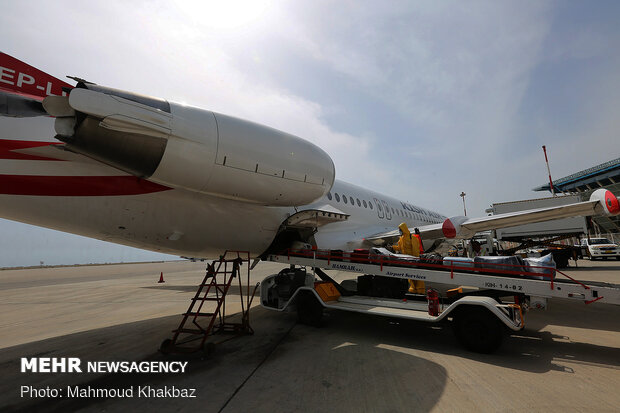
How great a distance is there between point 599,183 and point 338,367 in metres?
74.4

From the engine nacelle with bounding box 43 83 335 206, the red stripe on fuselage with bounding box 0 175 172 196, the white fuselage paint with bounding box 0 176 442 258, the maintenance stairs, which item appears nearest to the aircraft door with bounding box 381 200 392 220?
the white fuselage paint with bounding box 0 176 442 258

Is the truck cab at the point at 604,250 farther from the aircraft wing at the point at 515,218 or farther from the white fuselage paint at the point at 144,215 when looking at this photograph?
the white fuselage paint at the point at 144,215

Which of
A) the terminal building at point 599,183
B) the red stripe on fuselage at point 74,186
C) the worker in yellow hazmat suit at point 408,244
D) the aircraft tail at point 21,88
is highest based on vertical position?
the terminal building at point 599,183

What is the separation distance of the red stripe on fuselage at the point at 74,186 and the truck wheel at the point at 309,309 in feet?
11.7

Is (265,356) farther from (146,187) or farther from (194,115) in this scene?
(194,115)

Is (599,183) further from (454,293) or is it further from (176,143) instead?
(176,143)

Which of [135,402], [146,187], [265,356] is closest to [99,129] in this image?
[146,187]

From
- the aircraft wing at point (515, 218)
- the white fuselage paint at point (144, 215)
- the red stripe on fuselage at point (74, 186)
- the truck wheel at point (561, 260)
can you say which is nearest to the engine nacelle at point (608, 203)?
the aircraft wing at point (515, 218)

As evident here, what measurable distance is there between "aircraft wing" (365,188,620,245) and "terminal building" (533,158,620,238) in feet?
177

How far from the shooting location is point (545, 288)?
173 inches

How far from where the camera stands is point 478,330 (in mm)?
4547

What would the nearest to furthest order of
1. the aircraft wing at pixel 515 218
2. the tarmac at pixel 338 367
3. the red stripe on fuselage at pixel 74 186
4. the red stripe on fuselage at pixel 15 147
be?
the tarmac at pixel 338 367, the red stripe on fuselage at pixel 15 147, the red stripe on fuselage at pixel 74 186, the aircraft wing at pixel 515 218

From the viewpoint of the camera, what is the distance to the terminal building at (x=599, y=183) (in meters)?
49.8

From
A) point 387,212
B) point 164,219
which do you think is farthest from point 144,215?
point 387,212
